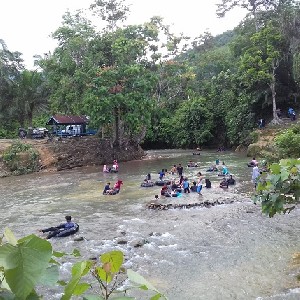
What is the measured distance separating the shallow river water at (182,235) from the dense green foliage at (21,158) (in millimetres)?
7051

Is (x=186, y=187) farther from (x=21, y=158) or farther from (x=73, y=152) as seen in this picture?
(x=73, y=152)

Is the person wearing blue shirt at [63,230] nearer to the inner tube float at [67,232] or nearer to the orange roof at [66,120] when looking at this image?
the inner tube float at [67,232]

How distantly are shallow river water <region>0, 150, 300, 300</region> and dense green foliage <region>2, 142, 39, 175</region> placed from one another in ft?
23.1

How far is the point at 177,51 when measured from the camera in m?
35.6

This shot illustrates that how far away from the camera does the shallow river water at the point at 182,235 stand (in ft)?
28.0

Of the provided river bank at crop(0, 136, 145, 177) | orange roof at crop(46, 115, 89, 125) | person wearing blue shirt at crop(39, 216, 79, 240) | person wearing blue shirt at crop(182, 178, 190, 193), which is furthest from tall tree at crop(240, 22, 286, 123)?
person wearing blue shirt at crop(39, 216, 79, 240)

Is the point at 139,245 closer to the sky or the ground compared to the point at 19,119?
closer to the ground

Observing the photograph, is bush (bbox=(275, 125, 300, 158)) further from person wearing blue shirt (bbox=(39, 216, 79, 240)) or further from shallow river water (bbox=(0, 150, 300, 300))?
person wearing blue shirt (bbox=(39, 216, 79, 240))

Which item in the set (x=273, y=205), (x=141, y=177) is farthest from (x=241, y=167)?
(x=273, y=205)

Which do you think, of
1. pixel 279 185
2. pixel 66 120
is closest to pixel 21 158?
pixel 66 120

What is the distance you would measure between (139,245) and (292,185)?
6461 millimetres

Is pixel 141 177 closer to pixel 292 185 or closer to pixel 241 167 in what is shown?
pixel 241 167

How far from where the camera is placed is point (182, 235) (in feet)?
40.2

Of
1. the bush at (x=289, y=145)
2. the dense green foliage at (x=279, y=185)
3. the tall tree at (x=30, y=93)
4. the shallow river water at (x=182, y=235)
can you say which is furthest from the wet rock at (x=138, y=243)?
the tall tree at (x=30, y=93)
